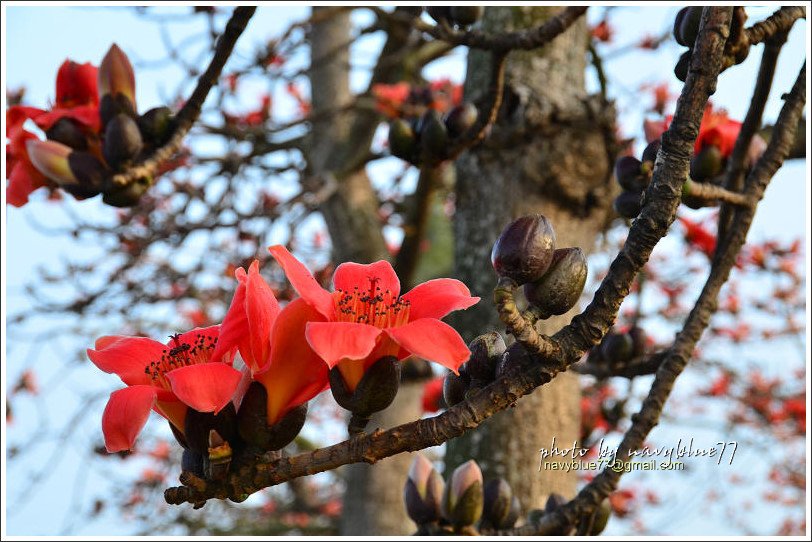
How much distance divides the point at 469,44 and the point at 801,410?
394cm

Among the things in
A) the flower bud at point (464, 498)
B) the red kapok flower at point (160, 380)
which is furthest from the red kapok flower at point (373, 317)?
the flower bud at point (464, 498)

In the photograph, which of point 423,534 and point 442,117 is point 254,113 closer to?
point 442,117

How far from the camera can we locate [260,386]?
726mm

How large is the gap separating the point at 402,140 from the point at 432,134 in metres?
0.06

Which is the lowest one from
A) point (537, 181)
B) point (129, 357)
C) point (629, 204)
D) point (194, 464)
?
point (194, 464)

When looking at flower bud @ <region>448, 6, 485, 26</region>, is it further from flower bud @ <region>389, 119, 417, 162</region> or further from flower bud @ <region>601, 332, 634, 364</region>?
flower bud @ <region>601, 332, 634, 364</region>

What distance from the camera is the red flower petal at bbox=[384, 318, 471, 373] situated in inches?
24.5

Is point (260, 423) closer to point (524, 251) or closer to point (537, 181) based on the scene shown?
point (524, 251)

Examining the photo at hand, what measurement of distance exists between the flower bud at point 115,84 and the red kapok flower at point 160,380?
1.81ft

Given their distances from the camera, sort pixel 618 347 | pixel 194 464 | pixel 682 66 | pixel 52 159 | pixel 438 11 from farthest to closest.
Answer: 1. pixel 438 11
2. pixel 618 347
3. pixel 52 159
4. pixel 682 66
5. pixel 194 464

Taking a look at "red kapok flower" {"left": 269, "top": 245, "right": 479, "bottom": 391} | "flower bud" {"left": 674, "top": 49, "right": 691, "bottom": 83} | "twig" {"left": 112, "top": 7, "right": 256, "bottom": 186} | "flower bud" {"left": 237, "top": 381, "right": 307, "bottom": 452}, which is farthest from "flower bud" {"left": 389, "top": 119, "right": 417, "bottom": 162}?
"flower bud" {"left": 237, "top": 381, "right": 307, "bottom": 452}

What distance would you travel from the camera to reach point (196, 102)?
4.10 feet

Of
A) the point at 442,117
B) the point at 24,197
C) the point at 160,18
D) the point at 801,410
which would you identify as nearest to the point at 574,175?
the point at 442,117

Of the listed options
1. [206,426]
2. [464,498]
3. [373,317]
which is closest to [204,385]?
[206,426]
